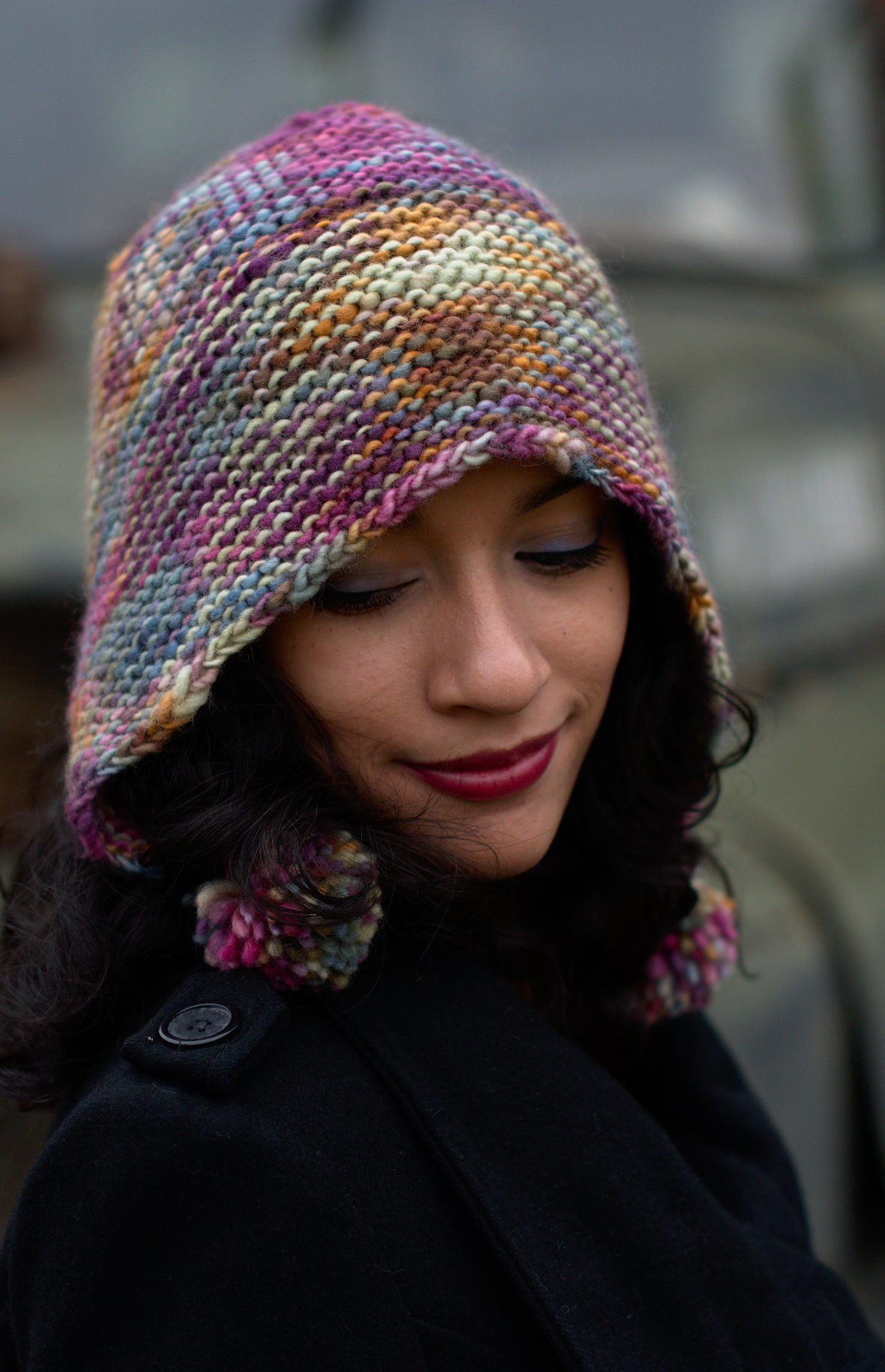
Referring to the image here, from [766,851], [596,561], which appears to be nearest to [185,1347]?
[596,561]

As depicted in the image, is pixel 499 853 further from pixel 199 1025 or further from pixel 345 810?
pixel 199 1025

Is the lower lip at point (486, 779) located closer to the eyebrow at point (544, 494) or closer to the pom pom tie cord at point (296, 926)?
the pom pom tie cord at point (296, 926)

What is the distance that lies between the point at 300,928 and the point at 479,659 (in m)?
0.28

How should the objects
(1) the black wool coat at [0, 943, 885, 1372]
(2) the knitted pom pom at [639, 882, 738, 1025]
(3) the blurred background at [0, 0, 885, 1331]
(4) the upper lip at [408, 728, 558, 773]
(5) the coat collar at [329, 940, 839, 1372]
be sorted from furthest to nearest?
(3) the blurred background at [0, 0, 885, 1331] → (2) the knitted pom pom at [639, 882, 738, 1025] → (4) the upper lip at [408, 728, 558, 773] → (5) the coat collar at [329, 940, 839, 1372] → (1) the black wool coat at [0, 943, 885, 1372]

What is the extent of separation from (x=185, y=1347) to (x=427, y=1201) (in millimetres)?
225

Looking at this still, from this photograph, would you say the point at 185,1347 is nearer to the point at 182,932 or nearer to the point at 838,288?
the point at 182,932

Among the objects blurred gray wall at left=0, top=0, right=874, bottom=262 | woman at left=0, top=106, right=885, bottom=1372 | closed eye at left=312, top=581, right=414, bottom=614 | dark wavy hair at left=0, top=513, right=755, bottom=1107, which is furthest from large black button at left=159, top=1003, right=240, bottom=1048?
blurred gray wall at left=0, top=0, right=874, bottom=262

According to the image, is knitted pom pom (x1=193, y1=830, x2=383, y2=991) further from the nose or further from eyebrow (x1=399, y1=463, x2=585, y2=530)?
eyebrow (x1=399, y1=463, x2=585, y2=530)

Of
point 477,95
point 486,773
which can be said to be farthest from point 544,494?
point 477,95

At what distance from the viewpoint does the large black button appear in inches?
34.6

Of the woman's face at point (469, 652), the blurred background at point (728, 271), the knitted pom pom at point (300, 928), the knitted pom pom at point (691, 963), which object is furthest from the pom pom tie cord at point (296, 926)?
the blurred background at point (728, 271)

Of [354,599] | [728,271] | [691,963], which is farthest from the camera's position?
[728,271]

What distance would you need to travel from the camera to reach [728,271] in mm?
3699

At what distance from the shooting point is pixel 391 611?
99cm
